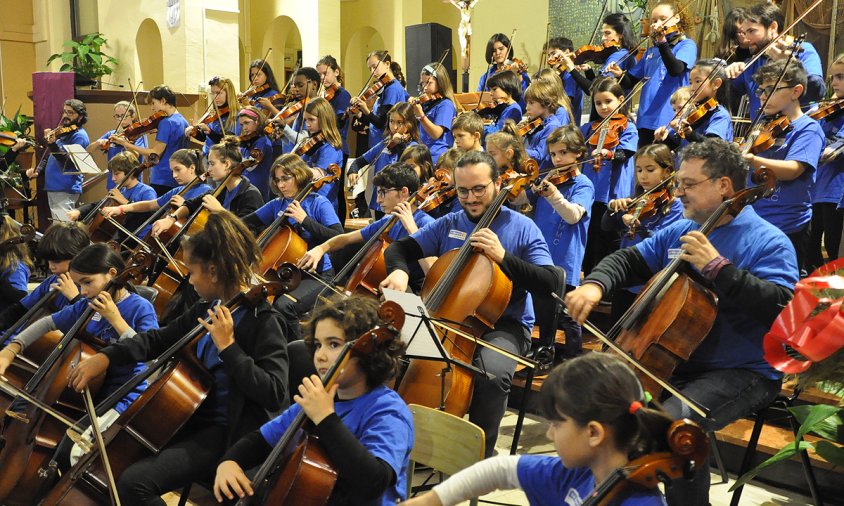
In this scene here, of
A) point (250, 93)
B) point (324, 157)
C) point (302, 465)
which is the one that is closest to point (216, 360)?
point (302, 465)

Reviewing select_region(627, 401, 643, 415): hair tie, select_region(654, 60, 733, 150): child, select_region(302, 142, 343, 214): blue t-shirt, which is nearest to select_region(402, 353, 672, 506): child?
select_region(627, 401, 643, 415): hair tie

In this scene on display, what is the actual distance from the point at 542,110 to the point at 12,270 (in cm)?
321

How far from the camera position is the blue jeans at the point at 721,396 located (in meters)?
2.53

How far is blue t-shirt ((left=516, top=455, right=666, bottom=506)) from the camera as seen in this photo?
172 cm

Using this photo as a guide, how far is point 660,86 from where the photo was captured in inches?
212

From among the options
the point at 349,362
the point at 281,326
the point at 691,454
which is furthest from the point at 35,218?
the point at 691,454

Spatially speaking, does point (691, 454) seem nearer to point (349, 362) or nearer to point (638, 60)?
point (349, 362)

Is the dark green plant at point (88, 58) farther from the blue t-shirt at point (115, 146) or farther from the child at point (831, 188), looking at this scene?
the child at point (831, 188)

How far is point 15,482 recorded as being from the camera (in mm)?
2895

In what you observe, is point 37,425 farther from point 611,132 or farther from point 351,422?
point 611,132

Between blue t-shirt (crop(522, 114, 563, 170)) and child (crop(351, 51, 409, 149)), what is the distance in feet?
6.67

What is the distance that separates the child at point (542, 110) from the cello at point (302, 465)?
3118mm

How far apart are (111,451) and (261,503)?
0.70 metres

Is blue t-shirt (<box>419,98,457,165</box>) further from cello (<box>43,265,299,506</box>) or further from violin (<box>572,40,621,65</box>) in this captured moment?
cello (<box>43,265,299,506</box>)
